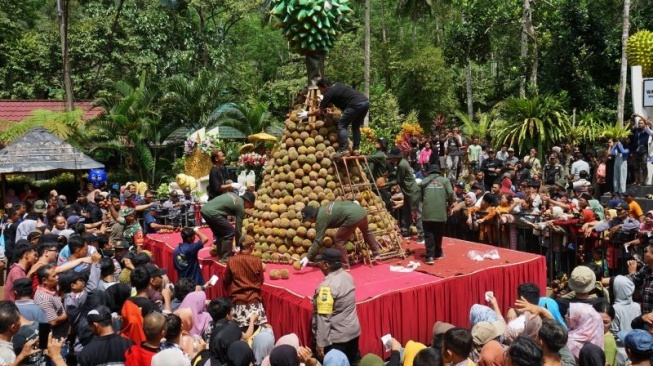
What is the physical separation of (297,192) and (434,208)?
87.3 inches

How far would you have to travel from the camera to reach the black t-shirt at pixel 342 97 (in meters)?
10.1

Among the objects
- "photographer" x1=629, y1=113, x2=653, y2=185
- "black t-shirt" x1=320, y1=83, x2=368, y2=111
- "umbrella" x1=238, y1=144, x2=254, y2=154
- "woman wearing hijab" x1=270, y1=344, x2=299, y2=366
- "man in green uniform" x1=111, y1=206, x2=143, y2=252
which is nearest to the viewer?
"woman wearing hijab" x1=270, y1=344, x2=299, y2=366

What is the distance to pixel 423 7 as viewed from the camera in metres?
33.9

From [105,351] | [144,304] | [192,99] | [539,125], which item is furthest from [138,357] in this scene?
[192,99]

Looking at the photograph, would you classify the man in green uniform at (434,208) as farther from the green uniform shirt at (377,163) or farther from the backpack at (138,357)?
the backpack at (138,357)

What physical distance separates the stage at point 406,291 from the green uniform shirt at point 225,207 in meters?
0.81

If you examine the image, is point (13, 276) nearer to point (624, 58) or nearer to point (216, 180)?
point (216, 180)

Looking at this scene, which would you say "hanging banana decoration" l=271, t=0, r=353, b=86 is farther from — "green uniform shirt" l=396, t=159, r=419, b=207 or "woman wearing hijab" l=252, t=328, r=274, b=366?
"woman wearing hijab" l=252, t=328, r=274, b=366

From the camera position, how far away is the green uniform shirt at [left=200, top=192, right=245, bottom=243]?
10039 mm

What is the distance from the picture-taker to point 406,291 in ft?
28.4

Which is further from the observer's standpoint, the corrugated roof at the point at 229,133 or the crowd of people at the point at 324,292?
the corrugated roof at the point at 229,133

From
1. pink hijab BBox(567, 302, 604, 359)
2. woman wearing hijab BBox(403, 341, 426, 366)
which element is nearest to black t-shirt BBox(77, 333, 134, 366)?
woman wearing hijab BBox(403, 341, 426, 366)

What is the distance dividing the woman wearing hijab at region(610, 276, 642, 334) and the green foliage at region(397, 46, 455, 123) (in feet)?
78.1

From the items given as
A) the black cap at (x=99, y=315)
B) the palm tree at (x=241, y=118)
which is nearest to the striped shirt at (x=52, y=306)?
the black cap at (x=99, y=315)
